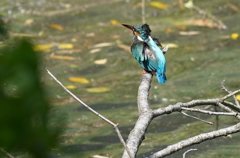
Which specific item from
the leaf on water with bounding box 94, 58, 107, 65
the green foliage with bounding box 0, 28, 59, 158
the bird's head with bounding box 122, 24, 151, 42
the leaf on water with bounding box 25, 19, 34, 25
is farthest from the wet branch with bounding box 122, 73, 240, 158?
the leaf on water with bounding box 25, 19, 34, 25

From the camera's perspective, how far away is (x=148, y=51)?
Answer: 11.4ft

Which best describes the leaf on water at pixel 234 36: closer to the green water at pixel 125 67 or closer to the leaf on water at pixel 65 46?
the green water at pixel 125 67

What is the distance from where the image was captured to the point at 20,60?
0.42 meters

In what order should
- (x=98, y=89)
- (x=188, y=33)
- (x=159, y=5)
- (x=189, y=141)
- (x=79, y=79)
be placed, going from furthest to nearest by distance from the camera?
1. (x=159, y=5)
2. (x=188, y=33)
3. (x=79, y=79)
4. (x=98, y=89)
5. (x=189, y=141)

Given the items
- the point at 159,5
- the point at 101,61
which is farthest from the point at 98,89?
the point at 159,5

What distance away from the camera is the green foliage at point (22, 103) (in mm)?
418

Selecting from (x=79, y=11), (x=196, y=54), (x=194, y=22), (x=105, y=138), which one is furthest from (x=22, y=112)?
(x=79, y=11)

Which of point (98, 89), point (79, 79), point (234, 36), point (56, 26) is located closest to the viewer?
point (98, 89)

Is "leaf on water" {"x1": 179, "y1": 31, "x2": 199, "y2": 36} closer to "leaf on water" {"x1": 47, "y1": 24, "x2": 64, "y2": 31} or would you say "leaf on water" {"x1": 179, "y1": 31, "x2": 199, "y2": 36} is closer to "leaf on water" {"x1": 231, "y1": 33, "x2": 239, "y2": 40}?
"leaf on water" {"x1": 231, "y1": 33, "x2": 239, "y2": 40}

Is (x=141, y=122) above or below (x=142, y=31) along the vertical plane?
above

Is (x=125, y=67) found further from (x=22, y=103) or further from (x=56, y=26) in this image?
(x=22, y=103)

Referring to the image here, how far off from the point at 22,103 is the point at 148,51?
121 inches

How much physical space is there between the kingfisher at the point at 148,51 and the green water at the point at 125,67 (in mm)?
632

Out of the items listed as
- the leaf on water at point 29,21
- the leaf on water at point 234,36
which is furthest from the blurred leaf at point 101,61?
the leaf on water at point 29,21
